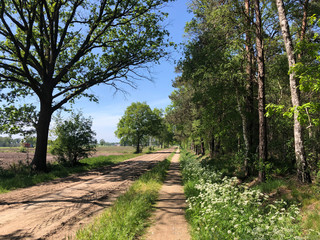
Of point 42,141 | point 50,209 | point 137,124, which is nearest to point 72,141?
point 42,141

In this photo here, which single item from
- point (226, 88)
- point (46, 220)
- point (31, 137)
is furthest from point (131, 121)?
point (46, 220)

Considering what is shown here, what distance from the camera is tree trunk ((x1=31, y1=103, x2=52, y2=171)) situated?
12.9 meters

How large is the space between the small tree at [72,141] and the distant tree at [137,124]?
2809cm

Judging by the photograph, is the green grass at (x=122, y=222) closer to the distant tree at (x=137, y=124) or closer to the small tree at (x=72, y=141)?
the small tree at (x=72, y=141)

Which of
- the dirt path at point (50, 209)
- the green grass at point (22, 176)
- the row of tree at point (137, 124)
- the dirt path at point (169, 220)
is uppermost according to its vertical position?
the row of tree at point (137, 124)

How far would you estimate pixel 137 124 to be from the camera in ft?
157

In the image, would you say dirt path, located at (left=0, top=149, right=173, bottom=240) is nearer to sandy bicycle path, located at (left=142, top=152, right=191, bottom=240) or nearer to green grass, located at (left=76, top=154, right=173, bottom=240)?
green grass, located at (left=76, top=154, right=173, bottom=240)

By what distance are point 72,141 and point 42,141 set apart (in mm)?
3412

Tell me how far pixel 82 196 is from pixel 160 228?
156 inches

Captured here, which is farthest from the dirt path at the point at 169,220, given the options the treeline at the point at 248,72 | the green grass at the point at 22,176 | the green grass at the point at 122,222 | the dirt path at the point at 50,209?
the green grass at the point at 22,176

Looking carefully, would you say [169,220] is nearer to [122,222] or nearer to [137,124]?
[122,222]

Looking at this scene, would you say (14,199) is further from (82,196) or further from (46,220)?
(46,220)

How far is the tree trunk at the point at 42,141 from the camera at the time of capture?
1291 cm

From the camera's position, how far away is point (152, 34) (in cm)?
1577
